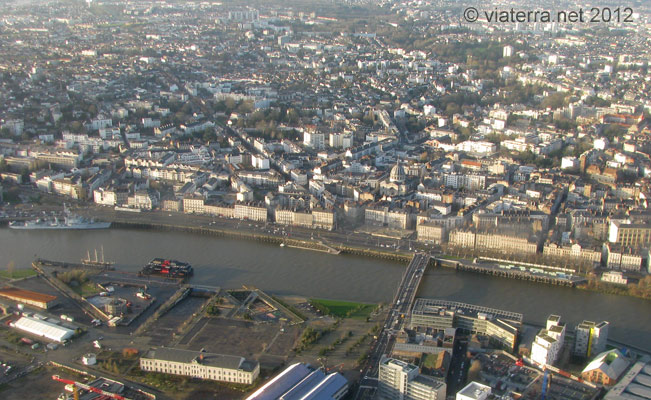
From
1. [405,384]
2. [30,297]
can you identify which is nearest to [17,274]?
[30,297]

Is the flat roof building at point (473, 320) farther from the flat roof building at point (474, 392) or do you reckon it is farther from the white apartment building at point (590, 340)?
the flat roof building at point (474, 392)

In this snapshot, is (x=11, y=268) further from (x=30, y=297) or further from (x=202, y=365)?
(x=202, y=365)

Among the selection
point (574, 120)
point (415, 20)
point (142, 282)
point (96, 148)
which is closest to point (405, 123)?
point (574, 120)

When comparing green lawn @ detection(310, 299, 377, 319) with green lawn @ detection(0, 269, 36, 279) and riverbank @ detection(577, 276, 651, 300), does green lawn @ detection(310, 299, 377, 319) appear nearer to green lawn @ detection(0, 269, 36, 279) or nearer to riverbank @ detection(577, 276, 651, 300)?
riverbank @ detection(577, 276, 651, 300)

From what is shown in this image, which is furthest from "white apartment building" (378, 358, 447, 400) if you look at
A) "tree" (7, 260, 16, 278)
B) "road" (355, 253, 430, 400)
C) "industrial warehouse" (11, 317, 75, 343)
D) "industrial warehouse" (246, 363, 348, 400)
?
"tree" (7, 260, 16, 278)

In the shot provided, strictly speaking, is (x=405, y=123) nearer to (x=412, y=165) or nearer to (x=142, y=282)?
(x=412, y=165)
